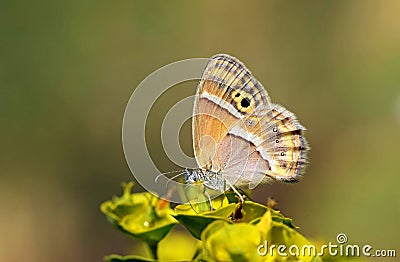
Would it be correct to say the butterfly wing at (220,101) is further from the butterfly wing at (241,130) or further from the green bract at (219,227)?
the green bract at (219,227)

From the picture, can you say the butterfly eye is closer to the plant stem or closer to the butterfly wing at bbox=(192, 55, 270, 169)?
the butterfly wing at bbox=(192, 55, 270, 169)

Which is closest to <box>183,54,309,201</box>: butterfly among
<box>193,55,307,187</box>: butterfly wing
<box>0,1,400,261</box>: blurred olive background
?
<box>193,55,307,187</box>: butterfly wing

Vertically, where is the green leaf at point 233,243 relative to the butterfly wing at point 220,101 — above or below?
below

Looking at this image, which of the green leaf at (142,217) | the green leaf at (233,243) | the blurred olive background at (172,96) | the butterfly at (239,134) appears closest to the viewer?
the green leaf at (233,243)

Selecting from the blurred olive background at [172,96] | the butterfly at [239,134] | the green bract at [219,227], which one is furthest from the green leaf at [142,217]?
the blurred olive background at [172,96]

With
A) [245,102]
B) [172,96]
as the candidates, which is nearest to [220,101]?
[245,102]

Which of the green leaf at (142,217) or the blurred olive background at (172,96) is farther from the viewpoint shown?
the blurred olive background at (172,96)

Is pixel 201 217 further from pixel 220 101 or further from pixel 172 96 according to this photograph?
pixel 172 96

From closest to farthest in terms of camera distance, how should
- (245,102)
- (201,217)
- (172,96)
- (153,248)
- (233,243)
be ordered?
(233,243), (201,217), (153,248), (245,102), (172,96)
